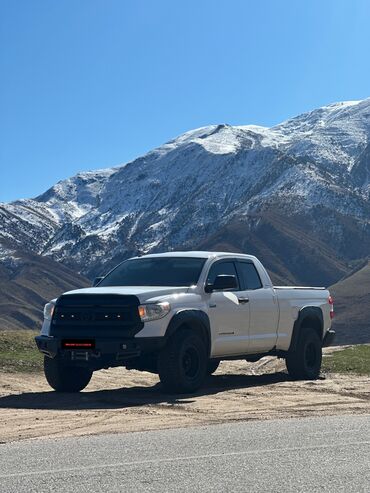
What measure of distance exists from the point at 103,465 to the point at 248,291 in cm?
773

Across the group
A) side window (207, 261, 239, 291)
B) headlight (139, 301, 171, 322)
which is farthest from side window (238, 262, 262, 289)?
headlight (139, 301, 171, 322)

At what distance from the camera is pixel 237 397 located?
13602 millimetres

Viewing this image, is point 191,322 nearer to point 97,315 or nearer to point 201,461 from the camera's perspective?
point 97,315

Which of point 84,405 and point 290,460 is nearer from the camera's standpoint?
point 290,460

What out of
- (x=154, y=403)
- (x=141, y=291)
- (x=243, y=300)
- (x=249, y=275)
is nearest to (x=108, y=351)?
(x=154, y=403)

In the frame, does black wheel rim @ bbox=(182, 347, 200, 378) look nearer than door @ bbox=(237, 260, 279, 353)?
Yes

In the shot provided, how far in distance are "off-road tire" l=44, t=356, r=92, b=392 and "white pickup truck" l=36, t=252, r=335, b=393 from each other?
0.05ft

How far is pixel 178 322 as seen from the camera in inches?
530

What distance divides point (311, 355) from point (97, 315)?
4.94m

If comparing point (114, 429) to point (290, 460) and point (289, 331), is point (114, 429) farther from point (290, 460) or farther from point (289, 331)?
point (289, 331)

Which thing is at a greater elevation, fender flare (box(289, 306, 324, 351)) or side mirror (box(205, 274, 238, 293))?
→ side mirror (box(205, 274, 238, 293))

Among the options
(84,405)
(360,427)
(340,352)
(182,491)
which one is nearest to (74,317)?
(84,405)

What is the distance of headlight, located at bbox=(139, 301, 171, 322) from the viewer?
13258 millimetres

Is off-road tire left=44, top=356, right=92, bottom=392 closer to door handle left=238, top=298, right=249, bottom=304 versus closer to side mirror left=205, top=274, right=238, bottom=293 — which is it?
side mirror left=205, top=274, right=238, bottom=293
